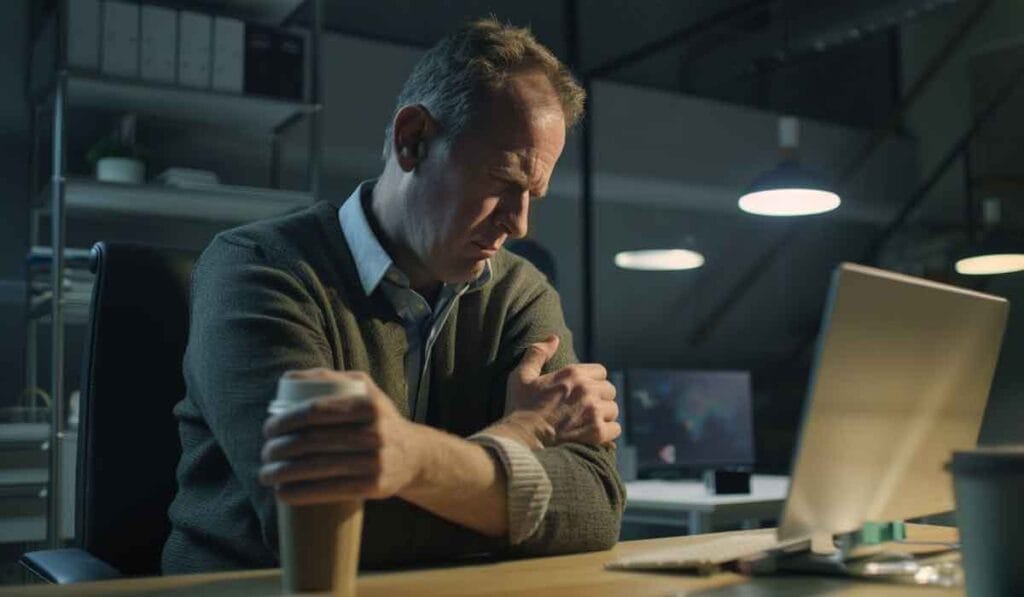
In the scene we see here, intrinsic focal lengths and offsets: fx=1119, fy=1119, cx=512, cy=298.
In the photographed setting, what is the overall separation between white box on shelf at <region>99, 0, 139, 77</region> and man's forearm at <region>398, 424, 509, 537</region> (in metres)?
Result: 2.86

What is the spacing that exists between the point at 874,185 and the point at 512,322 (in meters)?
6.91

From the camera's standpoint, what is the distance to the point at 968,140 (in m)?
7.40

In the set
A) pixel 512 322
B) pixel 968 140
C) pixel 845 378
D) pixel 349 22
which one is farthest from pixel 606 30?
pixel 845 378

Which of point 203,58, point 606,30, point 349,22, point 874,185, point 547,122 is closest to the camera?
point 547,122

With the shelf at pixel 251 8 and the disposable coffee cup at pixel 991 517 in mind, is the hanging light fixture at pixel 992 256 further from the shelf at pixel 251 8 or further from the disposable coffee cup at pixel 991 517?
the disposable coffee cup at pixel 991 517

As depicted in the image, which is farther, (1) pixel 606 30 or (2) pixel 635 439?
(1) pixel 606 30

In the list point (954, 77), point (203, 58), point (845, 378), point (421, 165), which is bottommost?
point (845, 378)

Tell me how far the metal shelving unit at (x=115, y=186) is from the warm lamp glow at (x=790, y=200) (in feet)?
Result: 5.23

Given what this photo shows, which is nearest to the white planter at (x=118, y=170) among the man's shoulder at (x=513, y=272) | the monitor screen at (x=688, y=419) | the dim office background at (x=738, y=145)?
the dim office background at (x=738, y=145)

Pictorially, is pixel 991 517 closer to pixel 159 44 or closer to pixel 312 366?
pixel 312 366

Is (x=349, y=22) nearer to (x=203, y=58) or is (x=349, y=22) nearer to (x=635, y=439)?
(x=203, y=58)

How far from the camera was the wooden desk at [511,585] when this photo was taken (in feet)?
3.29

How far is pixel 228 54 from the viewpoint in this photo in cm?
388

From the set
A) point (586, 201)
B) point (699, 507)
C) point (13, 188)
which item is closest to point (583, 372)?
point (699, 507)
